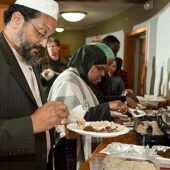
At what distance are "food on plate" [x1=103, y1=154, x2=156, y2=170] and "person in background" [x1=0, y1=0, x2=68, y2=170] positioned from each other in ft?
0.83

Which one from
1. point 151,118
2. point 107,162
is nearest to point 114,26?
point 151,118

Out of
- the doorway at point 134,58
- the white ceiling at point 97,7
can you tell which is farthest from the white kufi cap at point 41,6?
the doorway at point 134,58

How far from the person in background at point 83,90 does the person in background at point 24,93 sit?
18.1 inches

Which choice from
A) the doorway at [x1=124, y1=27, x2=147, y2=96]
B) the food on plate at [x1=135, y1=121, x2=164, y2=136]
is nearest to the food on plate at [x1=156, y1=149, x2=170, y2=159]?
the food on plate at [x1=135, y1=121, x2=164, y2=136]

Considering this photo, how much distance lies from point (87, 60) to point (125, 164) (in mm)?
1195

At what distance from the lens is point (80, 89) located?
6.76 ft

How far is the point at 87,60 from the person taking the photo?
2.17 meters

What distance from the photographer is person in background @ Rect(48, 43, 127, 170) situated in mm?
1933

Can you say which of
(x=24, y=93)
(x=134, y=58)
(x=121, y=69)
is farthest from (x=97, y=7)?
(x=24, y=93)

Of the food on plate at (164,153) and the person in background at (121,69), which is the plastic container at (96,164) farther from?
the person in background at (121,69)

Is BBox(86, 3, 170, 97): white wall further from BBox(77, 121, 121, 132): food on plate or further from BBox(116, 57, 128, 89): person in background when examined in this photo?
BBox(77, 121, 121, 132): food on plate

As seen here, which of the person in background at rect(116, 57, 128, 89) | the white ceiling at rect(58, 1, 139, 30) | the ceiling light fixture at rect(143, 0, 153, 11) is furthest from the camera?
the white ceiling at rect(58, 1, 139, 30)

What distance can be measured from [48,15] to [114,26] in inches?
218

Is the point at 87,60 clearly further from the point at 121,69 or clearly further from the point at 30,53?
the point at 121,69
